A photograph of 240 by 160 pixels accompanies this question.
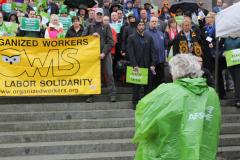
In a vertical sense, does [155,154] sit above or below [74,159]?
above

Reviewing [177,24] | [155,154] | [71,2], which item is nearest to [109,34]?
[177,24]

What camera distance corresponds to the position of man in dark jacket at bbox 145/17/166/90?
11.5m

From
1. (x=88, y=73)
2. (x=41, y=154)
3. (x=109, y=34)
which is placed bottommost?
(x=41, y=154)

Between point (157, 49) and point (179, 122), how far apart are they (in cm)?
729

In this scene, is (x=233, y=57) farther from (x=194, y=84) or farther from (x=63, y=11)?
(x=194, y=84)

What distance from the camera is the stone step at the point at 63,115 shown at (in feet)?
34.2

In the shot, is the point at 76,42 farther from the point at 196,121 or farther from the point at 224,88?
the point at 196,121

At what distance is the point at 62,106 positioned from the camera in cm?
1095

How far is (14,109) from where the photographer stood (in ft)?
35.3

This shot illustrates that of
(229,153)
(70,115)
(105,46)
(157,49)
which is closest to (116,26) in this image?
(105,46)

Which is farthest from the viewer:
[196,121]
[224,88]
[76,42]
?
[224,88]

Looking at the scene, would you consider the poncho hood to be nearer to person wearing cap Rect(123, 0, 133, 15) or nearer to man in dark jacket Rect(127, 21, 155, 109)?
man in dark jacket Rect(127, 21, 155, 109)

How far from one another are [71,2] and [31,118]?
214 inches

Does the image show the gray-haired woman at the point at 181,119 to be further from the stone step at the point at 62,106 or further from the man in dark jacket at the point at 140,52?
the man in dark jacket at the point at 140,52
